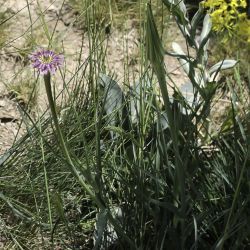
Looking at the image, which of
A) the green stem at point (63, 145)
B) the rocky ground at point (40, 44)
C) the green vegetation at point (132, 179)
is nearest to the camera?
the green stem at point (63, 145)

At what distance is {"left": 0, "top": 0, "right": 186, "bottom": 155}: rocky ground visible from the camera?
2154 mm

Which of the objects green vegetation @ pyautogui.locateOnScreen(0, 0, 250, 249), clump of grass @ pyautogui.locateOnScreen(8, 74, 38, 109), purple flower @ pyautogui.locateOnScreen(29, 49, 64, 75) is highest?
clump of grass @ pyautogui.locateOnScreen(8, 74, 38, 109)

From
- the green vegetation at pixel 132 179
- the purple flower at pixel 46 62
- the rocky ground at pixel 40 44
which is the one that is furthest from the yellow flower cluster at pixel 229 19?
the rocky ground at pixel 40 44

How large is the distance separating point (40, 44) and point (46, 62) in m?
1.29

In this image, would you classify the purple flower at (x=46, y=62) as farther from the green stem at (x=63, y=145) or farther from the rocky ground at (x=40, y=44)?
the rocky ground at (x=40, y=44)

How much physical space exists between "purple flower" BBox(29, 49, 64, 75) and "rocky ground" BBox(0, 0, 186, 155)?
0.89 metres

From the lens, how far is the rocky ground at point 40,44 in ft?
7.07

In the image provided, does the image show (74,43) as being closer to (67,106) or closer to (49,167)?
(67,106)

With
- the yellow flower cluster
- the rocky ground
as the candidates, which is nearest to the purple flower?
the yellow flower cluster

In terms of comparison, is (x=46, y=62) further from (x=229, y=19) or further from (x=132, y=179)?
(x=132, y=179)

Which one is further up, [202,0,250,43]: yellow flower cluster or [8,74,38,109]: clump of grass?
[8,74,38,109]: clump of grass

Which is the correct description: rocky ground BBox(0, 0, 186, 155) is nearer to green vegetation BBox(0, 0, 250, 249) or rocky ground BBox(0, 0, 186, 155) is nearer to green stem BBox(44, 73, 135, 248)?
green vegetation BBox(0, 0, 250, 249)

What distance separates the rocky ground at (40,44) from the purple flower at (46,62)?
2.92ft

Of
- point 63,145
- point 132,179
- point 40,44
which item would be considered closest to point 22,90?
point 40,44
